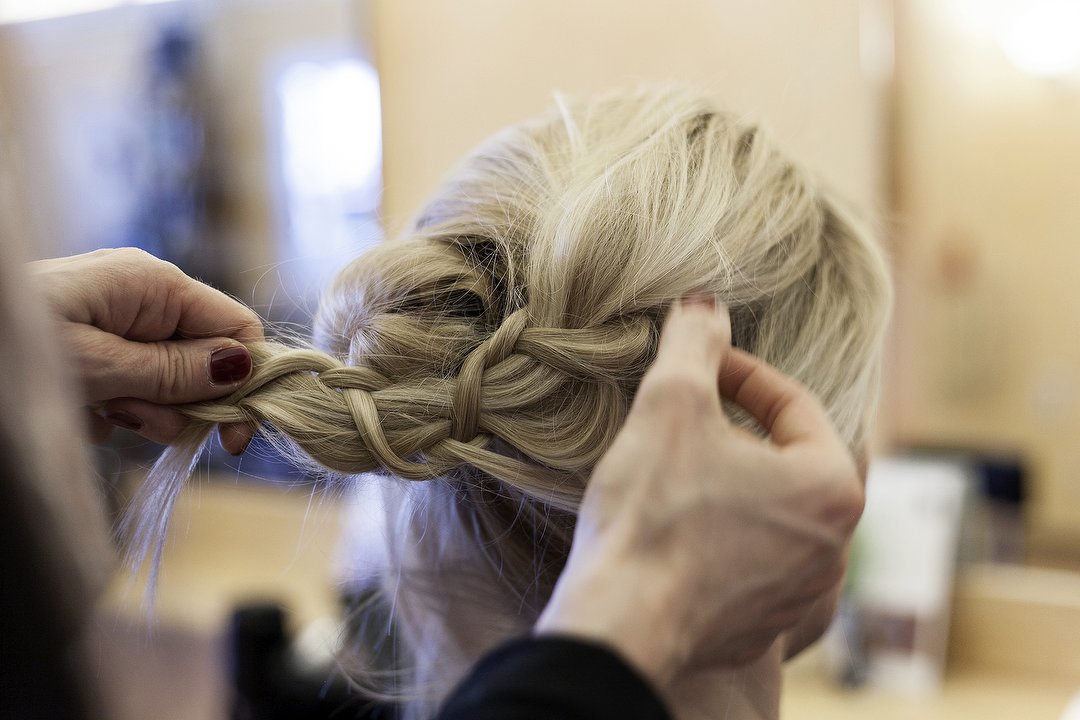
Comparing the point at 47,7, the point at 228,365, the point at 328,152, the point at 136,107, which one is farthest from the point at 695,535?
the point at 47,7

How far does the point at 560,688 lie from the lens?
37 cm

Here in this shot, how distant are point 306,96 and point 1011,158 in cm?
138

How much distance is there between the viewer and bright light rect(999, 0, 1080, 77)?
128 centimetres

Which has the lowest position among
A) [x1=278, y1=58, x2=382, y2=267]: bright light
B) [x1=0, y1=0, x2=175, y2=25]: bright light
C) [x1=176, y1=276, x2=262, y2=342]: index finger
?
[x1=176, y1=276, x2=262, y2=342]: index finger

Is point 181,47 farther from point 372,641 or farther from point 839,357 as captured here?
point 839,357

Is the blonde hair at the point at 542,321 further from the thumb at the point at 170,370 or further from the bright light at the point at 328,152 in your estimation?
the bright light at the point at 328,152

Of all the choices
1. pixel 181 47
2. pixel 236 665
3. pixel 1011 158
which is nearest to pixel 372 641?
pixel 236 665

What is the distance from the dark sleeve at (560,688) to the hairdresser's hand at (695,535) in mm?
15

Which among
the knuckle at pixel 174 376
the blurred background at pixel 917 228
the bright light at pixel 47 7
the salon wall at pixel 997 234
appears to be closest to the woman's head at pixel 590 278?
the knuckle at pixel 174 376

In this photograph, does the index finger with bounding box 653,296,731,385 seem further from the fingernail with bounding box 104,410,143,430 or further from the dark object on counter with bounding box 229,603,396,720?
the dark object on counter with bounding box 229,603,396,720

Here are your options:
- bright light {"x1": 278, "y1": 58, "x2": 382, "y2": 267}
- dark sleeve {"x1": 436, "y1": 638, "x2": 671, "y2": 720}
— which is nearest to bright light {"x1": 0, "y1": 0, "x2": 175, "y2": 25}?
bright light {"x1": 278, "y1": 58, "x2": 382, "y2": 267}

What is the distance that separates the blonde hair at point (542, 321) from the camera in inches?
23.5

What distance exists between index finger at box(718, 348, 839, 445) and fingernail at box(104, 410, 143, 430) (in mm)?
409

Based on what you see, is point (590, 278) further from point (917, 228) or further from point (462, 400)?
point (917, 228)
